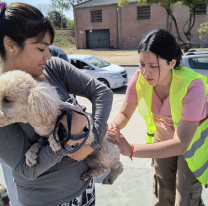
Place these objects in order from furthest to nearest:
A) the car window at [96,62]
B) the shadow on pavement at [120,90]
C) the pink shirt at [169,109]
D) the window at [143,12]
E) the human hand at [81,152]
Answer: the window at [143,12] < the car window at [96,62] < the shadow on pavement at [120,90] < the pink shirt at [169,109] < the human hand at [81,152]

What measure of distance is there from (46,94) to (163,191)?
5.56ft

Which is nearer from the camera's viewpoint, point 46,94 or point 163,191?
point 46,94

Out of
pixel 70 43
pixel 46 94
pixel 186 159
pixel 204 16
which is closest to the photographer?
pixel 46 94

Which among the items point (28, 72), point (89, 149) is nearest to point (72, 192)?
point (89, 149)

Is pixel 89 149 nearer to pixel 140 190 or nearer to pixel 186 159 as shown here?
pixel 186 159

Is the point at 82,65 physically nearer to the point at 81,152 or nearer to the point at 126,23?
the point at 81,152

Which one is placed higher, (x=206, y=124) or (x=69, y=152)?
(x=69, y=152)

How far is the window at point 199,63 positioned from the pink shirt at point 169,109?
5.93m

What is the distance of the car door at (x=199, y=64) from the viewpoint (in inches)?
290

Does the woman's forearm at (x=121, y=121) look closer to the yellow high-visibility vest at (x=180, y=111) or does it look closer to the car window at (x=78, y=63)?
the yellow high-visibility vest at (x=180, y=111)

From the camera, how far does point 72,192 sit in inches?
59.2

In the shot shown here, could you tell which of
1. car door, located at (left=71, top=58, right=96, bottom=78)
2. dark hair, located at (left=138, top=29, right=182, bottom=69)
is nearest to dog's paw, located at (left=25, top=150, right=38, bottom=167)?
dark hair, located at (left=138, top=29, right=182, bottom=69)

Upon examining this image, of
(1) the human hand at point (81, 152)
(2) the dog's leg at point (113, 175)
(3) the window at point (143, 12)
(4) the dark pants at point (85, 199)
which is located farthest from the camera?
(3) the window at point (143, 12)

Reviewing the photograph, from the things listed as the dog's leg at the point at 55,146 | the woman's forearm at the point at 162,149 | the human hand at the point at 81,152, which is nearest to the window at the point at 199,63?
the woman's forearm at the point at 162,149
